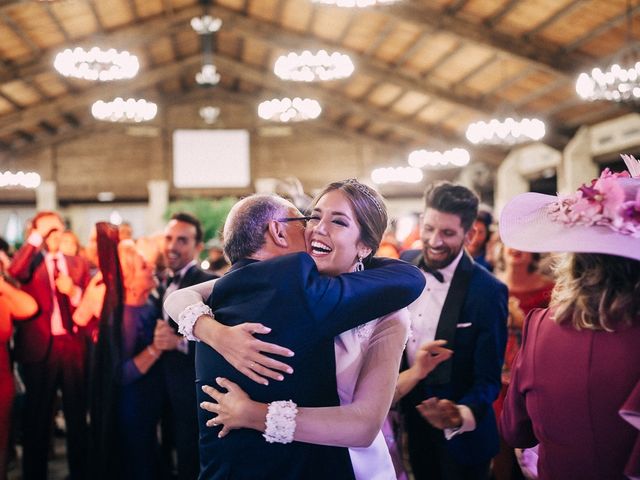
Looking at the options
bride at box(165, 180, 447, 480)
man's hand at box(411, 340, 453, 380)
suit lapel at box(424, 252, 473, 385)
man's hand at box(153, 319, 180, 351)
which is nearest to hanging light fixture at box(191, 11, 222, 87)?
man's hand at box(153, 319, 180, 351)

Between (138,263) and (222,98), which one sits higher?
(222,98)

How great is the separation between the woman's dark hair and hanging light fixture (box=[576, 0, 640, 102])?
18.9ft

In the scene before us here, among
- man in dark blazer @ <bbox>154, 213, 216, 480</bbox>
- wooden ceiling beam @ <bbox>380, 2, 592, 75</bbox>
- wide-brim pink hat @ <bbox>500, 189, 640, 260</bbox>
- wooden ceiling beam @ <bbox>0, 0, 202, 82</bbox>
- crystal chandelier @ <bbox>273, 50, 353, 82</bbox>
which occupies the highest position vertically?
wooden ceiling beam @ <bbox>0, 0, 202, 82</bbox>

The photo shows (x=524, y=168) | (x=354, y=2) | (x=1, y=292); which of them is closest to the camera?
(x=1, y=292)

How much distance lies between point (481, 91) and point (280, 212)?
12.4 m

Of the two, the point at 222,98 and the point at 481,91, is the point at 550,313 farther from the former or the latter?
the point at 222,98

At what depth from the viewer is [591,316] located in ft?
4.94

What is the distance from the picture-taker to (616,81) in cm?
668

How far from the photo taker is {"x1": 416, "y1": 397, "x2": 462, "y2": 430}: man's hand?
2.34 metres

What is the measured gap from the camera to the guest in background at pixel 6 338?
11.5ft

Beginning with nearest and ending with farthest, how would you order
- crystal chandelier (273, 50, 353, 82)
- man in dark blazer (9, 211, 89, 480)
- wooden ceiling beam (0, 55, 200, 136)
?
man in dark blazer (9, 211, 89, 480) → crystal chandelier (273, 50, 353, 82) → wooden ceiling beam (0, 55, 200, 136)

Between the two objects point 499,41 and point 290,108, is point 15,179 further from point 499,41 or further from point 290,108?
point 499,41

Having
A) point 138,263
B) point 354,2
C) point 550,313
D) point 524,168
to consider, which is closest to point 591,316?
point 550,313

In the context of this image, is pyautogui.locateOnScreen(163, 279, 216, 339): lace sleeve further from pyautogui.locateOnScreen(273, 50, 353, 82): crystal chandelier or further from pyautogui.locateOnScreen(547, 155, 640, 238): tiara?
pyautogui.locateOnScreen(273, 50, 353, 82): crystal chandelier
